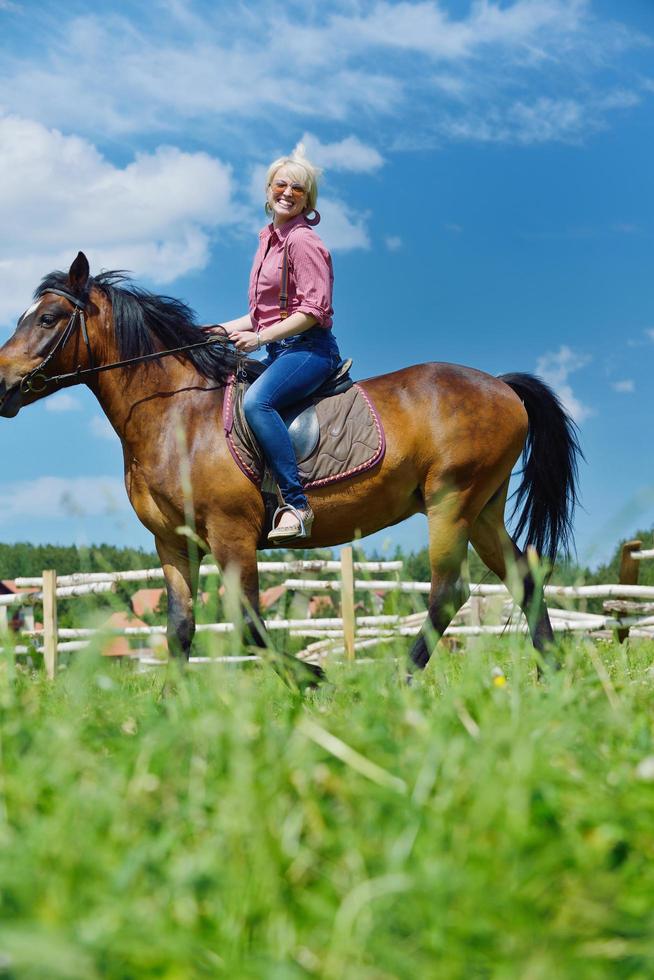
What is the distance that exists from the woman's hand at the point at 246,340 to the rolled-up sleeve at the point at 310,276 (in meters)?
0.29

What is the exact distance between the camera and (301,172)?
17.3 ft

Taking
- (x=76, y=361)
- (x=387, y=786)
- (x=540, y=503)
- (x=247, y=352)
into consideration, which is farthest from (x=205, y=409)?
(x=387, y=786)

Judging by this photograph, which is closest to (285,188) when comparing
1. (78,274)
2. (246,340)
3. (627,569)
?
(246,340)

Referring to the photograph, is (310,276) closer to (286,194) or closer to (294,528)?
(286,194)

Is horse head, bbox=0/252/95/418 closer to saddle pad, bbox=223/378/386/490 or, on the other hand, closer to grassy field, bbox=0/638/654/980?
saddle pad, bbox=223/378/386/490

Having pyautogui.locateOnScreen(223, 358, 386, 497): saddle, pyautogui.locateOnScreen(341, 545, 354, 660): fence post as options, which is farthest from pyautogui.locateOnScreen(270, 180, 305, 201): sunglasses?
pyautogui.locateOnScreen(341, 545, 354, 660): fence post

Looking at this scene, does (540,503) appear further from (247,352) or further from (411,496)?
(247,352)

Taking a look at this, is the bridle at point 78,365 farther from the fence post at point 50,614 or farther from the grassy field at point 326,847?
the fence post at point 50,614

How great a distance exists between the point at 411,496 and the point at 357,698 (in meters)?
2.88

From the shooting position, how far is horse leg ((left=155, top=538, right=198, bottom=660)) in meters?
5.33

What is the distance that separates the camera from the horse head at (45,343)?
209 inches

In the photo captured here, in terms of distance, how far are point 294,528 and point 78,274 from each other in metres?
1.96

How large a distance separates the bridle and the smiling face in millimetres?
775

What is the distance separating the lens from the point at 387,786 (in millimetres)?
1629
